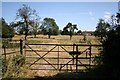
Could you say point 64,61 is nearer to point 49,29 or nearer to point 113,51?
point 113,51

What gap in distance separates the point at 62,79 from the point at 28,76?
165 cm

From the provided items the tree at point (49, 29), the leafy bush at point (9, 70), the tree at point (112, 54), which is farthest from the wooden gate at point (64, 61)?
the tree at point (49, 29)

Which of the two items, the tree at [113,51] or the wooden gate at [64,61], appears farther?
the wooden gate at [64,61]

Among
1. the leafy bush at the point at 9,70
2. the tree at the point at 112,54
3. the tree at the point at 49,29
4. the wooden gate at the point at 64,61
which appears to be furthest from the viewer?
the tree at the point at 49,29

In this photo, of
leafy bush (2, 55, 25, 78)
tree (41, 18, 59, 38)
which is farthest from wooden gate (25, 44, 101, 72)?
tree (41, 18, 59, 38)

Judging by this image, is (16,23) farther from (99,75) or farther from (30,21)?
(99,75)

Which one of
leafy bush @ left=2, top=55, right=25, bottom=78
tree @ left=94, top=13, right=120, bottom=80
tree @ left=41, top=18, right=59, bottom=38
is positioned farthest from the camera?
tree @ left=41, top=18, right=59, bottom=38

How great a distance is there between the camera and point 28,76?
1118cm

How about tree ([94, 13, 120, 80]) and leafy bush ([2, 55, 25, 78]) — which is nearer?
tree ([94, 13, 120, 80])

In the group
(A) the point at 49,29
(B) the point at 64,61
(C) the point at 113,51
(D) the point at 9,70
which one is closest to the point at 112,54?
(C) the point at 113,51

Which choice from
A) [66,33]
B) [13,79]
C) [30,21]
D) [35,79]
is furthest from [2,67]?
[66,33]

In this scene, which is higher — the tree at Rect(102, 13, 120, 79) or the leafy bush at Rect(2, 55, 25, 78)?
the tree at Rect(102, 13, 120, 79)

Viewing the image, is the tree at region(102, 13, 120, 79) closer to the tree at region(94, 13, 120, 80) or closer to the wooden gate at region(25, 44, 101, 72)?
the tree at region(94, 13, 120, 80)

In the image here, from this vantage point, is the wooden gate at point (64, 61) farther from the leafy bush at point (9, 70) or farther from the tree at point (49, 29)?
the tree at point (49, 29)
